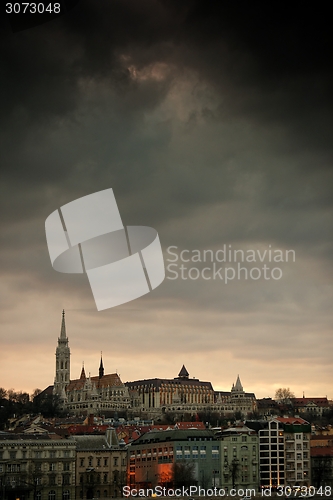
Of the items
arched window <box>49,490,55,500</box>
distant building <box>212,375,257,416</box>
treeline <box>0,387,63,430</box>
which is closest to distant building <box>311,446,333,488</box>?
arched window <box>49,490,55,500</box>

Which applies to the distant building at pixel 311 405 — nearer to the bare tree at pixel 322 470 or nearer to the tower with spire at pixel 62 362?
the tower with spire at pixel 62 362

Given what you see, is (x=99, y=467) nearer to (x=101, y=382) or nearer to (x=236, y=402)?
(x=101, y=382)

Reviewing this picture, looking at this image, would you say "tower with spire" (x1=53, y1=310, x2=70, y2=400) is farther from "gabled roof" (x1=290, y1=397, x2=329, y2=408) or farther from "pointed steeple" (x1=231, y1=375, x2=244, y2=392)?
"gabled roof" (x1=290, y1=397, x2=329, y2=408)

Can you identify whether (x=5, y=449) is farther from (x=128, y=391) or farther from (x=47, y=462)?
(x=128, y=391)

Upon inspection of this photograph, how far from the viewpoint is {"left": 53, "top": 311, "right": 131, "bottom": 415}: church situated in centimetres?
13925

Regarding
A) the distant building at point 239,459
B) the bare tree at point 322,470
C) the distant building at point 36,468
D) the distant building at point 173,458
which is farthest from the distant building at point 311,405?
the distant building at point 36,468

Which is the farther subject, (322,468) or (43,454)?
(322,468)

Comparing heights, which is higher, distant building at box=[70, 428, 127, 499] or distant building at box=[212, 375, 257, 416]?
distant building at box=[212, 375, 257, 416]

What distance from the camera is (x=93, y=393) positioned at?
464ft

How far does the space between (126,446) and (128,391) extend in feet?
305

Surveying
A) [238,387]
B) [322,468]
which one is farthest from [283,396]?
[322,468]

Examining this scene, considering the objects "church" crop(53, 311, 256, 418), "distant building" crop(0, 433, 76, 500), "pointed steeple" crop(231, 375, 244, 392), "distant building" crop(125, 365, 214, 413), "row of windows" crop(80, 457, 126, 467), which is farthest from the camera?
"pointed steeple" crop(231, 375, 244, 392)

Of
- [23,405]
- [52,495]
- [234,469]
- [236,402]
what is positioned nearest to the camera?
[52,495]

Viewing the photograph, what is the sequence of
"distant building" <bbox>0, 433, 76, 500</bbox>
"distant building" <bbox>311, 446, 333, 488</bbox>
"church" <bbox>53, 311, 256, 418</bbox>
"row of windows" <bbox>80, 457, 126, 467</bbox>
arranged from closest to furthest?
"distant building" <bbox>0, 433, 76, 500</bbox> → "row of windows" <bbox>80, 457, 126, 467</bbox> → "distant building" <bbox>311, 446, 333, 488</bbox> → "church" <bbox>53, 311, 256, 418</bbox>
